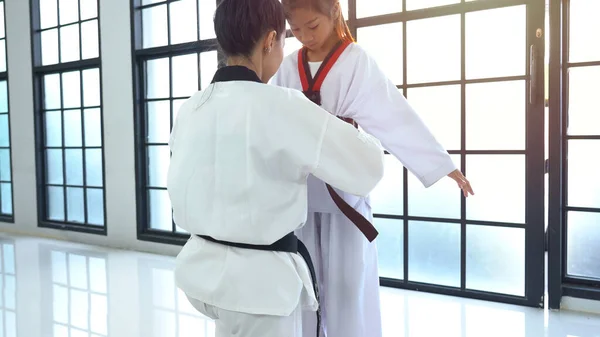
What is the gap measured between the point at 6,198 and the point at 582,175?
5512 mm

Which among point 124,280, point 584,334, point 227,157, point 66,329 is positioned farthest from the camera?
point 124,280

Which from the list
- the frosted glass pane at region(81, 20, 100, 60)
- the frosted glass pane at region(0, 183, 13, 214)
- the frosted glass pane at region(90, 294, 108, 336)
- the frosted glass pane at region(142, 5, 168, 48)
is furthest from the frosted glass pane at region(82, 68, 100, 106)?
the frosted glass pane at region(90, 294, 108, 336)

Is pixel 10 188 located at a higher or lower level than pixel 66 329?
higher

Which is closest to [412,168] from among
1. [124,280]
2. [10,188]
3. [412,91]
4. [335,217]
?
[335,217]

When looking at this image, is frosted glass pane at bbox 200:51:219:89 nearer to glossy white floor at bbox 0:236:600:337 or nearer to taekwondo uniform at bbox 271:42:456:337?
glossy white floor at bbox 0:236:600:337

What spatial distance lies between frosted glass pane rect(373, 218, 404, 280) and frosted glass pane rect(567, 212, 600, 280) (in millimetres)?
888

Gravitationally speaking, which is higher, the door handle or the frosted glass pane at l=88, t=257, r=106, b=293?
the door handle

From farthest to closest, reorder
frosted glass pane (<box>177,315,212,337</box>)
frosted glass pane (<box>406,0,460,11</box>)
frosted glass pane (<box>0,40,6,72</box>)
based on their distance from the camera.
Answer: frosted glass pane (<box>0,40,6,72</box>)
frosted glass pane (<box>406,0,460,11</box>)
frosted glass pane (<box>177,315,212,337</box>)

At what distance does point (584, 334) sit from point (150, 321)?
2.02 meters

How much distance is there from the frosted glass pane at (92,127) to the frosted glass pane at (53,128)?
416mm

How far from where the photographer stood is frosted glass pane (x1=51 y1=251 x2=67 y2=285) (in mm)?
3246

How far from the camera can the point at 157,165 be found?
4.14 m

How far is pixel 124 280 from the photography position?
318 centimetres

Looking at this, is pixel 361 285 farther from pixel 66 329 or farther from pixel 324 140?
pixel 66 329
